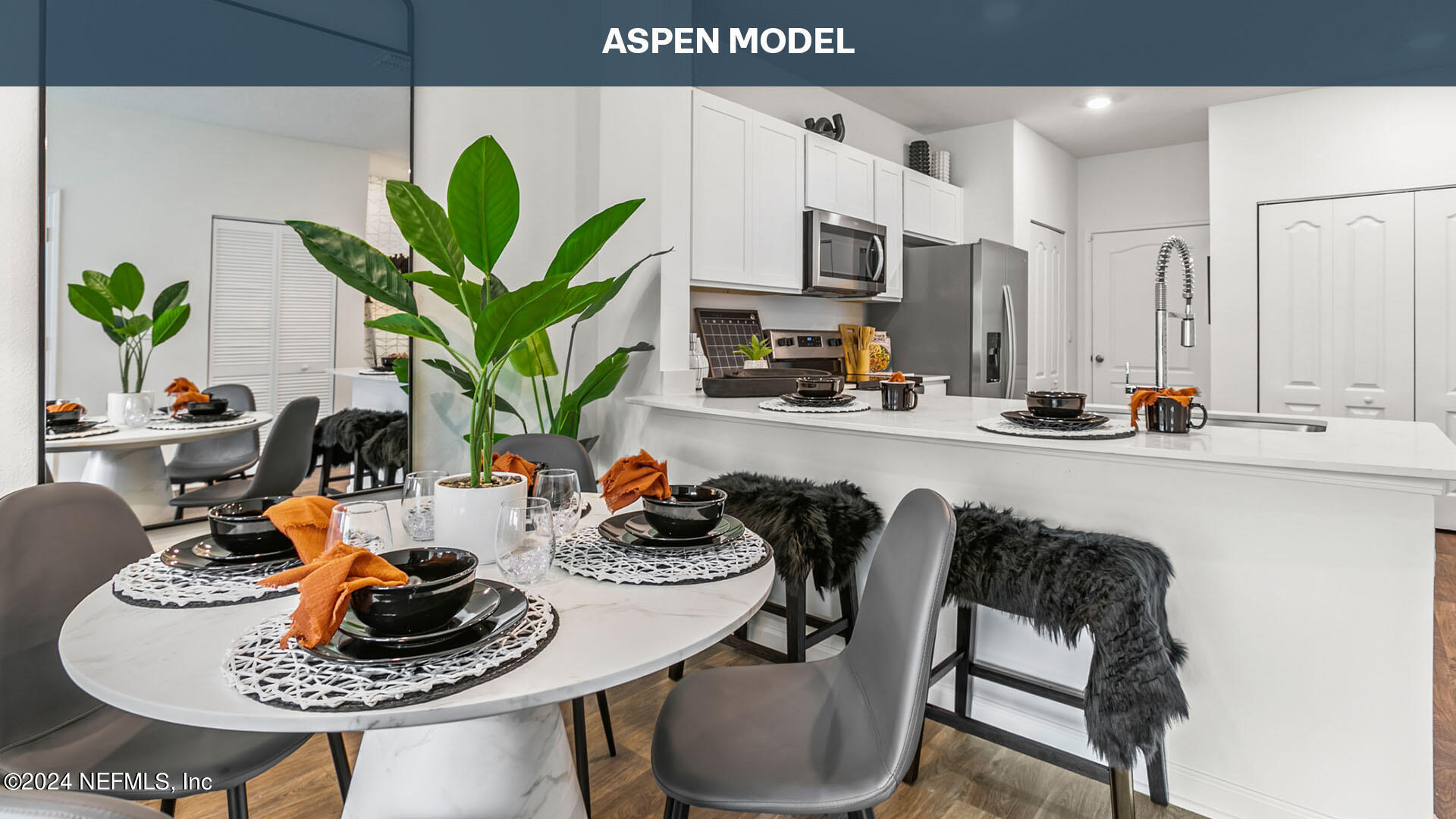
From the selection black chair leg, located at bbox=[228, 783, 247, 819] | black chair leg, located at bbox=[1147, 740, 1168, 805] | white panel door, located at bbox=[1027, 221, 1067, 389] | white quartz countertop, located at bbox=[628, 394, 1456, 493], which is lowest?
black chair leg, located at bbox=[1147, 740, 1168, 805]

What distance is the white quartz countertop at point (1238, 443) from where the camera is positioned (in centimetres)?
147

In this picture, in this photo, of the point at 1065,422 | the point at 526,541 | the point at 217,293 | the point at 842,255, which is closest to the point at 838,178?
→ the point at 842,255

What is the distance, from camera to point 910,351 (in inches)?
187

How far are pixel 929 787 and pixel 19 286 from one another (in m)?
2.57

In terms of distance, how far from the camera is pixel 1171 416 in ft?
6.28

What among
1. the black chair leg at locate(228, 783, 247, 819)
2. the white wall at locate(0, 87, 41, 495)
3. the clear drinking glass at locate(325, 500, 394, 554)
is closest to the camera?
the clear drinking glass at locate(325, 500, 394, 554)

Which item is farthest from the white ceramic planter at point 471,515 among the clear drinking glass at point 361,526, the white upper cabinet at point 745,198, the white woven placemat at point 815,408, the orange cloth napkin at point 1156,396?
the white upper cabinet at point 745,198

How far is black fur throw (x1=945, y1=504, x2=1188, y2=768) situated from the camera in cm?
146

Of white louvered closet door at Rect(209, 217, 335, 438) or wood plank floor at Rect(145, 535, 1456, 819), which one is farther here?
white louvered closet door at Rect(209, 217, 335, 438)

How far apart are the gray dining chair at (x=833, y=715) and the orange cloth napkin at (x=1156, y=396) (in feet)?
3.50

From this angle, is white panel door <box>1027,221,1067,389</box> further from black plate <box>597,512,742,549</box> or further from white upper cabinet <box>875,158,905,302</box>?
black plate <box>597,512,742,549</box>

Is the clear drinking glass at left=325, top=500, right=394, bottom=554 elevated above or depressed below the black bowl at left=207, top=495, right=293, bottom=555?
above

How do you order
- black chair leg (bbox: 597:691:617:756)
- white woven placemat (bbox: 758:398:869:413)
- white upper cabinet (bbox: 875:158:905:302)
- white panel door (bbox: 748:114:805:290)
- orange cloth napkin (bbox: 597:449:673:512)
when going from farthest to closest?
white upper cabinet (bbox: 875:158:905:302) < white panel door (bbox: 748:114:805:290) < white woven placemat (bbox: 758:398:869:413) < black chair leg (bbox: 597:691:617:756) < orange cloth napkin (bbox: 597:449:673:512)

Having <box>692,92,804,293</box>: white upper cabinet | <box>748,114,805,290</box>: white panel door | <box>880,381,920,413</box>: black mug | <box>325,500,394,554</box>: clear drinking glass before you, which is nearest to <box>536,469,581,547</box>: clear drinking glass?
<box>325,500,394,554</box>: clear drinking glass
